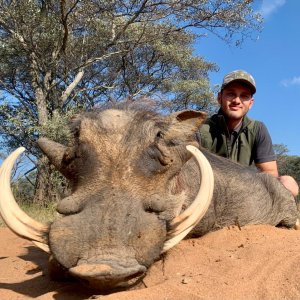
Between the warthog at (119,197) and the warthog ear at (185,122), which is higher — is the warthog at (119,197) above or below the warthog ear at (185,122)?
below

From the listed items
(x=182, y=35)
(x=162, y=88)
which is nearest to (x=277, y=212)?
(x=182, y=35)

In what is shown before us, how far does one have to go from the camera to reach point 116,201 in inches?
96.7

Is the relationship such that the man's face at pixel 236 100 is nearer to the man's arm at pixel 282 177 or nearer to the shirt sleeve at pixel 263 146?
the shirt sleeve at pixel 263 146

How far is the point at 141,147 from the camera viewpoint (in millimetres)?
2922

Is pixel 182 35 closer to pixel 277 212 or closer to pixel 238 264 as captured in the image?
pixel 277 212

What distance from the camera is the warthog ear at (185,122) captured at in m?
3.52

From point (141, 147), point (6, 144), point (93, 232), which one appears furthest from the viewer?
point (6, 144)

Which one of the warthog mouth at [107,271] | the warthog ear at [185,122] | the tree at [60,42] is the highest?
the tree at [60,42]

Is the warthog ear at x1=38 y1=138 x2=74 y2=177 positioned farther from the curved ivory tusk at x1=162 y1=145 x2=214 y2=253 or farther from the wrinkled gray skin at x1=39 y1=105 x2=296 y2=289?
the curved ivory tusk at x1=162 y1=145 x2=214 y2=253

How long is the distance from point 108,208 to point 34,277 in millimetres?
1230

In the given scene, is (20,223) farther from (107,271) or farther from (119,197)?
(107,271)

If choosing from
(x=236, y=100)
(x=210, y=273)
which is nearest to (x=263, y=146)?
(x=236, y=100)

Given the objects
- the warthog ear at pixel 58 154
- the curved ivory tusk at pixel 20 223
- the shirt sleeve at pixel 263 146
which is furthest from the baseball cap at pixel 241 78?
the curved ivory tusk at pixel 20 223

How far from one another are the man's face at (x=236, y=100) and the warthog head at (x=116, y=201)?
2.37 metres
